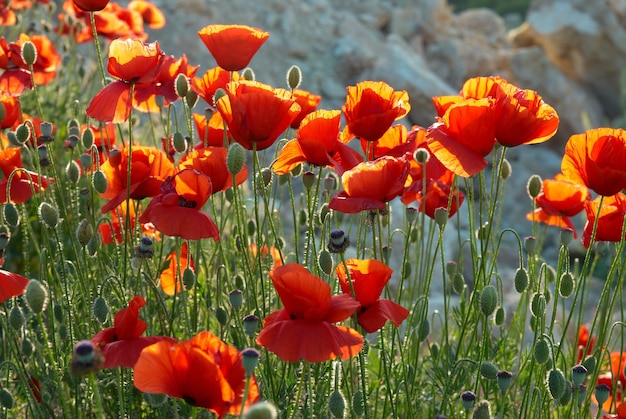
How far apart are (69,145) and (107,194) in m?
0.41

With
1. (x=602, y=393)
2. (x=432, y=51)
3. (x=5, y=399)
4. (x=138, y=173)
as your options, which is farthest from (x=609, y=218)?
(x=432, y=51)

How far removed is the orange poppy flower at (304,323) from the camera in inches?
60.6

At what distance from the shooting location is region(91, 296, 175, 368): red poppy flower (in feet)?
5.23

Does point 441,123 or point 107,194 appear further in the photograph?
point 107,194

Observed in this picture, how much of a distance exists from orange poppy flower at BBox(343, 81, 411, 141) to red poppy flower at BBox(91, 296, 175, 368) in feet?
2.21

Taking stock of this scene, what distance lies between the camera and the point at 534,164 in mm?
8297

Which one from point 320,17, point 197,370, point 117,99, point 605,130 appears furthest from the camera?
point 320,17

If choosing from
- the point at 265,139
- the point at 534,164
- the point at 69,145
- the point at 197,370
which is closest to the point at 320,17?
the point at 534,164

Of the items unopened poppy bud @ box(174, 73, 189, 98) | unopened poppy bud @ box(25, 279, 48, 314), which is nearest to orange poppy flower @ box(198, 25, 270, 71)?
unopened poppy bud @ box(174, 73, 189, 98)

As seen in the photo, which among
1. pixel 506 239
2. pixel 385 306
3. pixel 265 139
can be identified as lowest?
pixel 506 239

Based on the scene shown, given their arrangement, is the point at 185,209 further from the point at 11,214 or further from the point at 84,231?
the point at 11,214

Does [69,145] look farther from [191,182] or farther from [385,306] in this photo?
[385,306]

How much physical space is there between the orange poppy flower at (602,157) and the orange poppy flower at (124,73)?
3.27 feet

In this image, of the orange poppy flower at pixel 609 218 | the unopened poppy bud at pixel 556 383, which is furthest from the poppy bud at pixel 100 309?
the orange poppy flower at pixel 609 218
